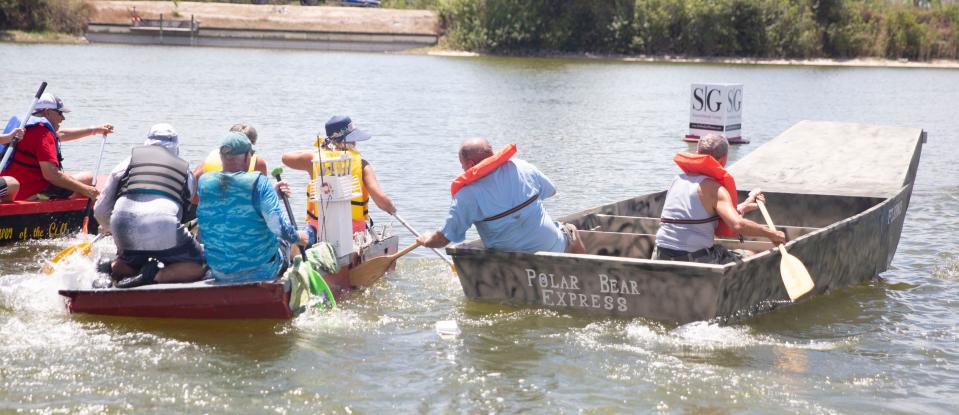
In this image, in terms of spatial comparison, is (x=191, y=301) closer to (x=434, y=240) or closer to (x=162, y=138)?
(x=162, y=138)

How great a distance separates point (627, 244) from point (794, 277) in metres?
1.61

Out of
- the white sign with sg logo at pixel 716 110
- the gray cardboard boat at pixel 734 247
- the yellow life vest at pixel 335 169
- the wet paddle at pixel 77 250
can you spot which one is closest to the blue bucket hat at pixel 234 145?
the yellow life vest at pixel 335 169

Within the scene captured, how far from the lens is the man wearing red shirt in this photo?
11383mm

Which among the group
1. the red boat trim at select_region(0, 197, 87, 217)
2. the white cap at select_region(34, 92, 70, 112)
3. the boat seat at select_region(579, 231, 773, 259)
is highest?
the white cap at select_region(34, 92, 70, 112)

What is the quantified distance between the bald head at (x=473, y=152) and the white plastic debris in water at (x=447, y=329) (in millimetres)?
1227

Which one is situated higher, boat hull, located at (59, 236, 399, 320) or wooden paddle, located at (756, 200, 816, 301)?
wooden paddle, located at (756, 200, 816, 301)

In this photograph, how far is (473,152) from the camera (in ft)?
27.9

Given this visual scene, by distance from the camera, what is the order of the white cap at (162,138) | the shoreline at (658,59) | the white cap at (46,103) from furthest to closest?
the shoreline at (658,59) < the white cap at (46,103) < the white cap at (162,138)

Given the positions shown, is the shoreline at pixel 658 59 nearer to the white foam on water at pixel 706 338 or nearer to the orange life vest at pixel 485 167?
the white foam on water at pixel 706 338

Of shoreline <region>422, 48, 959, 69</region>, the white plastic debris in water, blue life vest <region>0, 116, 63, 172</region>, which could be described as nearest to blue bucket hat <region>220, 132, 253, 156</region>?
the white plastic debris in water

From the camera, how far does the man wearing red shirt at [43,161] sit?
11.4 meters

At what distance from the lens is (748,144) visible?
23562 millimetres

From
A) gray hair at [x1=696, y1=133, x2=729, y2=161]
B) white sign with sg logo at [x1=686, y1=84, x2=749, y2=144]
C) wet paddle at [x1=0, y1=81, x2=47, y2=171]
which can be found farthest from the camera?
white sign with sg logo at [x1=686, y1=84, x2=749, y2=144]

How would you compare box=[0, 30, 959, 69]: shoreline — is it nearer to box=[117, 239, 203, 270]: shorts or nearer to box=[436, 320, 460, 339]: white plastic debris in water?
box=[117, 239, 203, 270]: shorts
